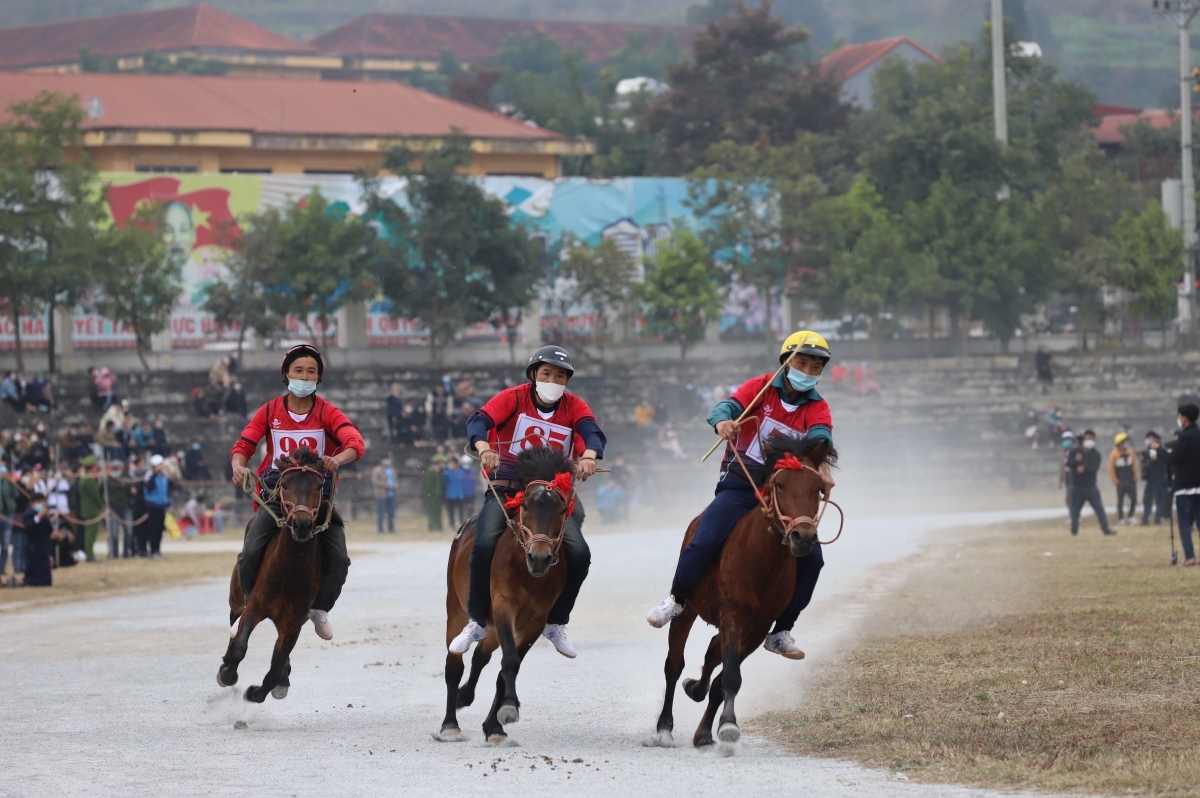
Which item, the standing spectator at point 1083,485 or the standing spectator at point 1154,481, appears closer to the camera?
the standing spectator at point 1083,485

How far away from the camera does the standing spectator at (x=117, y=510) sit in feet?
100

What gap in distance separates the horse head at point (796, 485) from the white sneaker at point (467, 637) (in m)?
2.14

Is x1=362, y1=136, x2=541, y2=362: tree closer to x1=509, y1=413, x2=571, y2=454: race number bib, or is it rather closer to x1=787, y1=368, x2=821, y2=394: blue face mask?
x1=509, y1=413, x2=571, y2=454: race number bib

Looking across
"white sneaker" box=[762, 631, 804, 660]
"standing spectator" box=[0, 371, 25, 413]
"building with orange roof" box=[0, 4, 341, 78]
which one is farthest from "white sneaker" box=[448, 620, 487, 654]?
"building with orange roof" box=[0, 4, 341, 78]

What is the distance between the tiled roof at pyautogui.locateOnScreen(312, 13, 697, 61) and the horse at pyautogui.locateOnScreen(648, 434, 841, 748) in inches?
5550

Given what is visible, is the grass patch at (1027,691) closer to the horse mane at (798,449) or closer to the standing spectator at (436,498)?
the horse mane at (798,449)

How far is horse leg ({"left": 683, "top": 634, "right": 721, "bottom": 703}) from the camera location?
1090 cm

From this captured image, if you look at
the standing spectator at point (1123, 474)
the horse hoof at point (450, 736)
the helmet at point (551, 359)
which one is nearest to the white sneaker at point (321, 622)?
the horse hoof at point (450, 736)

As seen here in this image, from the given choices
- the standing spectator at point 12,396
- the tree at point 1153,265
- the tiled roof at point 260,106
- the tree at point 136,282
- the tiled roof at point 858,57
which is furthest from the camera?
the tiled roof at point 858,57

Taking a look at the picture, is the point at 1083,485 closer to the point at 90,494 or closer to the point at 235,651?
the point at 90,494

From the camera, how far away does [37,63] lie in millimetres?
141250

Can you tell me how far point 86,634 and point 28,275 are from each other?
2903 cm

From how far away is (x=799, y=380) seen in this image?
10695 millimetres

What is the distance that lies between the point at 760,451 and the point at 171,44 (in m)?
130
